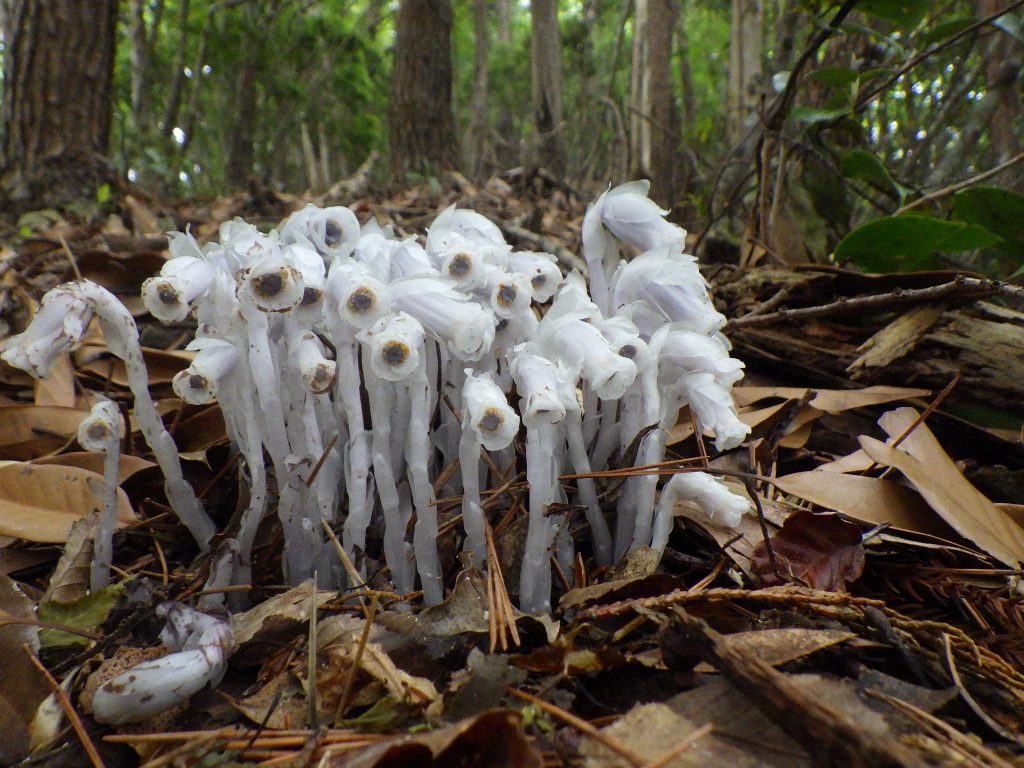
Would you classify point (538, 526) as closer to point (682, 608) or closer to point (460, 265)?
point (682, 608)

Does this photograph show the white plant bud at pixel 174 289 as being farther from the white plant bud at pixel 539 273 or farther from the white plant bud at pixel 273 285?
the white plant bud at pixel 539 273

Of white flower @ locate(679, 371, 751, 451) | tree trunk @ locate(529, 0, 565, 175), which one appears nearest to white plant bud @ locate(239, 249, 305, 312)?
white flower @ locate(679, 371, 751, 451)

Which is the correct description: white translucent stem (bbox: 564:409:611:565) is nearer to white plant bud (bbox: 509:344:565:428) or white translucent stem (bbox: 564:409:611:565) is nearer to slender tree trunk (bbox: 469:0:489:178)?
white plant bud (bbox: 509:344:565:428)

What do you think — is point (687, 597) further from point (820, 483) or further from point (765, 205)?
point (765, 205)

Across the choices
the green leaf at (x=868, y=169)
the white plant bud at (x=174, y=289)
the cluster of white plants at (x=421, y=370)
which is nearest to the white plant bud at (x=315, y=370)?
the cluster of white plants at (x=421, y=370)

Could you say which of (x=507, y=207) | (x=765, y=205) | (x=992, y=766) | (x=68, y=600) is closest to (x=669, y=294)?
(x=992, y=766)

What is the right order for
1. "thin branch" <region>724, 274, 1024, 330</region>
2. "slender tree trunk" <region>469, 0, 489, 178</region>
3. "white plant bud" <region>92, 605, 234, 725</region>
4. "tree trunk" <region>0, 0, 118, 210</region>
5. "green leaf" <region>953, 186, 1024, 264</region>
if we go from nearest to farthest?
"white plant bud" <region>92, 605, 234, 725</region> < "thin branch" <region>724, 274, 1024, 330</region> < "green leaf" <region>953, 186, 1024, 264</region> < "tree trunk" <region>0, 0, 118, 210</region> < "slender tree trunk" <region>469, 0, 489, 178</region>

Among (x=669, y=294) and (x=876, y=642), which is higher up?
(x=669, y=294)
